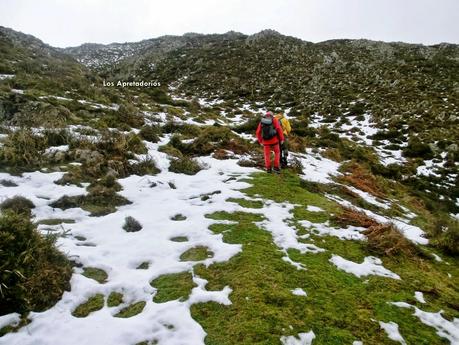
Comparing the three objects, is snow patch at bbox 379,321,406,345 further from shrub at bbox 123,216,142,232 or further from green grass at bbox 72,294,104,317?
shrub at bbox 123,216,142,232

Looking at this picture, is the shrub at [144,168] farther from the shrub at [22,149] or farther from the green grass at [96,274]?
the green grass at [96,274]

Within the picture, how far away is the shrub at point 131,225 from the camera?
6277 mm

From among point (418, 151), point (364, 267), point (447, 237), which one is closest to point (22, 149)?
point (364, 267)

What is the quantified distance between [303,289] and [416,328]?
1.25 meters

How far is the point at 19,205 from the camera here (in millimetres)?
6336

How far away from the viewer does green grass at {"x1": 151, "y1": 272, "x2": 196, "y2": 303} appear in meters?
4.54

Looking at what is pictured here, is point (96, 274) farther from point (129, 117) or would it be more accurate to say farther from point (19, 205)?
point (129, 117)

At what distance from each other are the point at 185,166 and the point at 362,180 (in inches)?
207

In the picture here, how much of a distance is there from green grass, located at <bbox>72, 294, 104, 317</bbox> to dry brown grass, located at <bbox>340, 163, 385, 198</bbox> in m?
7.77

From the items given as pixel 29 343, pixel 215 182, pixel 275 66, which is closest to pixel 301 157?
pixel 215 182

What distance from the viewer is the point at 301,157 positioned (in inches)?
502

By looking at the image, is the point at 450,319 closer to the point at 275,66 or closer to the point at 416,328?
the point at 416,328

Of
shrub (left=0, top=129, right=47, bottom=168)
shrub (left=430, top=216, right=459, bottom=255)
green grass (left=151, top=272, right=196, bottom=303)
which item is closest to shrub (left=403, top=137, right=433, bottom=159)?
shrub (left=430, top=216, right=459, bottom=255)

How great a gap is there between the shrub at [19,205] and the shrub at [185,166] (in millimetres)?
3714
